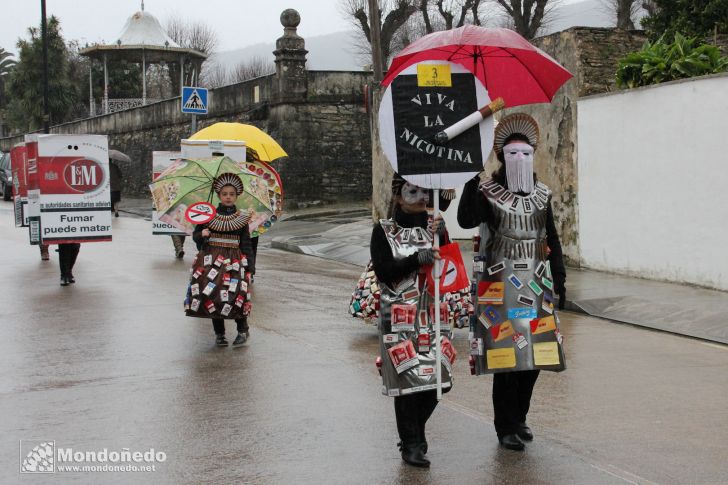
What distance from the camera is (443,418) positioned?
6.36 metres

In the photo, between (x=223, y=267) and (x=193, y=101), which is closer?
(x=223, y=267)

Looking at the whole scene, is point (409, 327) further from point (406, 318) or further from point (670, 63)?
point (670, 63)

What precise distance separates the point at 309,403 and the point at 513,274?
1926 mm

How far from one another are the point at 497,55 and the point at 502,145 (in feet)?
1.97

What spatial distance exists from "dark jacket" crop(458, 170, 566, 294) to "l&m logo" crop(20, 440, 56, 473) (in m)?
2.68

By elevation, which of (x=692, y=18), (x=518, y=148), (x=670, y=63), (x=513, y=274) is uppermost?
(x=692, y=18)

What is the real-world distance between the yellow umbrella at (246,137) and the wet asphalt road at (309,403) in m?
2.65

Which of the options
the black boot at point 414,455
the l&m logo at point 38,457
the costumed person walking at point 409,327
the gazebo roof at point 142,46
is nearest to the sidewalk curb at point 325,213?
the l&m logo at point 38,457

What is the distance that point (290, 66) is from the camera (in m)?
27.5

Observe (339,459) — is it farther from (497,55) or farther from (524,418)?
(497,55)

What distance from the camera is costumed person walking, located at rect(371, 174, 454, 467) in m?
5.31

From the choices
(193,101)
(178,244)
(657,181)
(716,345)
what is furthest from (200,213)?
(193,101)

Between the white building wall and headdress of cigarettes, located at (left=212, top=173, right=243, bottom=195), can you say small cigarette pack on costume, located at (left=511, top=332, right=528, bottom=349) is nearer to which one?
headdress of cigarettes, located at (left=212, top=173, right=243, bottom=195)

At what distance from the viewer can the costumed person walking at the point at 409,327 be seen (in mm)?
5312
